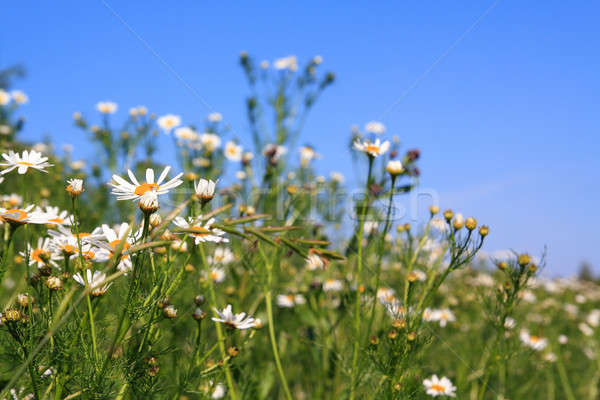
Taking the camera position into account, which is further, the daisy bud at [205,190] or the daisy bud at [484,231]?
the daisy bud at [484,231]

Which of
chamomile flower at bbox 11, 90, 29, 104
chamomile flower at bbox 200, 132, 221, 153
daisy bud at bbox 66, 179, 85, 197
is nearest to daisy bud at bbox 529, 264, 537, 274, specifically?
daisy bud at bbox 66, 179, 85, 197

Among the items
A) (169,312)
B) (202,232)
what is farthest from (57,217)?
(202,232)

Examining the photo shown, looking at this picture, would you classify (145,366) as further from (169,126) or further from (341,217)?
(169,126)

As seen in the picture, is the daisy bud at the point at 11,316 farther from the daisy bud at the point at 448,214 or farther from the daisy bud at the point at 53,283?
the daisy bud at the point at 448,214

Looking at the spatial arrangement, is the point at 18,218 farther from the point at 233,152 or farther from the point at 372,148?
the point at 233,152

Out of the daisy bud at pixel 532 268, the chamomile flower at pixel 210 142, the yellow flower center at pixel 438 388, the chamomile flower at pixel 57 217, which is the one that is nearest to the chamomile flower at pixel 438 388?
the yellow flower center at pixel 438 388
